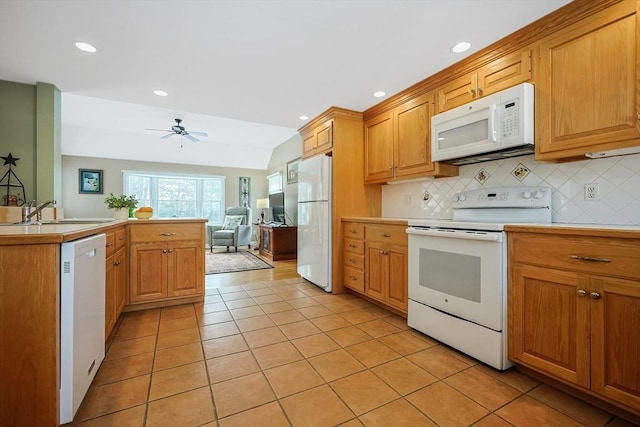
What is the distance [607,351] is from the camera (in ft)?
4.25

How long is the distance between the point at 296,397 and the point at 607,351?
1.52m

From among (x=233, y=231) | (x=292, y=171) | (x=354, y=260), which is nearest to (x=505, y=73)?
(x=354, y=260)

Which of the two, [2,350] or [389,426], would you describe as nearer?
[2,350]

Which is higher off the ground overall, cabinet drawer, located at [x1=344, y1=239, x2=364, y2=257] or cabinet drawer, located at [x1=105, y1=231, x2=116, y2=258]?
cabinet drawer, located at [x1=105, y1=231, x2=116, y2=258]

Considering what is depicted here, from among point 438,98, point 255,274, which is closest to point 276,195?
point 255,274

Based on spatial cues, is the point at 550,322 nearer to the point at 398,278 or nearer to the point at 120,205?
the point at 398,278

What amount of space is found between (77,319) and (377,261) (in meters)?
2.28

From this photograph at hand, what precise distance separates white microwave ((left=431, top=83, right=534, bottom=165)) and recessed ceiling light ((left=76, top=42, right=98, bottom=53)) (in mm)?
2827

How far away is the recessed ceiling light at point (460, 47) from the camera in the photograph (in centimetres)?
203

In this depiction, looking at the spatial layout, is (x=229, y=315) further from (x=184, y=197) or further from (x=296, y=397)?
(x=184, y=197)

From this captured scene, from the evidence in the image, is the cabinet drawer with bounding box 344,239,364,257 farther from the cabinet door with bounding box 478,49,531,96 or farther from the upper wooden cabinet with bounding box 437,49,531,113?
the cabinet door with bounding box 478,49,531,96

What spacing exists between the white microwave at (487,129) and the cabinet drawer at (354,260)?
4.23 feet

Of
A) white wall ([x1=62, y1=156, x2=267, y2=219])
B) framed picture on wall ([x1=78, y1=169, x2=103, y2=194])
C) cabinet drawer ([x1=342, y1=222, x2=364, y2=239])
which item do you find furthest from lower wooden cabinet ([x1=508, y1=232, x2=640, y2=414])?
framed picture on wall ([x1=78, y1=169, x2=103, y2=194])

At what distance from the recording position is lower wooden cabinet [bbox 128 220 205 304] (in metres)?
2.67
